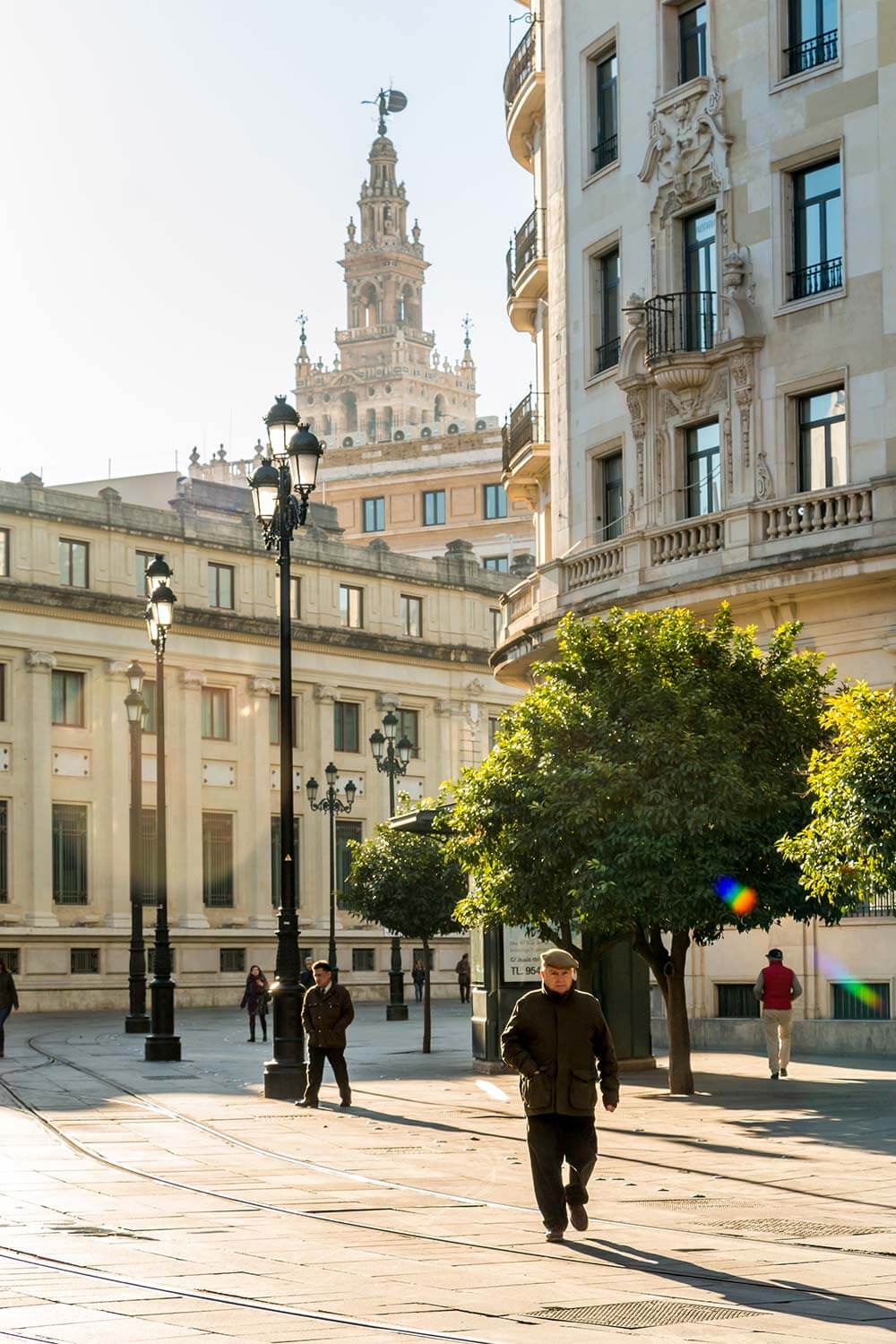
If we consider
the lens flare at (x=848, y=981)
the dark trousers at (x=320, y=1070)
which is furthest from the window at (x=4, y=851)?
the dark trousers at (x=320, y=1070)

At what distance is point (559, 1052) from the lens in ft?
40.5

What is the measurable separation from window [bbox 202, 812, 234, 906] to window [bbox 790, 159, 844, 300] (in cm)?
3784

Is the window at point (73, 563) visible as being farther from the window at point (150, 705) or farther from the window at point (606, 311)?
the window at point (606, 311)

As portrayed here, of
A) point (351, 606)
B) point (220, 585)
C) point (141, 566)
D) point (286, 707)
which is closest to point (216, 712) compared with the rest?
point (220, 585)

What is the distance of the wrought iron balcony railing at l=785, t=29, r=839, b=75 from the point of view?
30.6 m

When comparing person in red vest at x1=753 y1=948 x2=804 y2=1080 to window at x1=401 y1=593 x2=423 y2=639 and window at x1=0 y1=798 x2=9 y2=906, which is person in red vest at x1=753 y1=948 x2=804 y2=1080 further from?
window at x1=401 y1=593 x2=423 y2=639

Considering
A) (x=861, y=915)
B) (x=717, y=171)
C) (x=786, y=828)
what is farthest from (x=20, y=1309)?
(x=717, y=171)

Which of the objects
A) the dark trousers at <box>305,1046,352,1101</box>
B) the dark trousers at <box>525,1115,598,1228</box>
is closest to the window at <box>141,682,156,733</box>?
the dark trousers at <box>305,1046,352,1101</box>

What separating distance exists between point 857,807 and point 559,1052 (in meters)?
6.99

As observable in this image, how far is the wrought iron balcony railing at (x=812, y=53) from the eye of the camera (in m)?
30.6

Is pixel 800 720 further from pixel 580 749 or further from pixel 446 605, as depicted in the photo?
pixel 446 605

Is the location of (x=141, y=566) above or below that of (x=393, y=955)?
above

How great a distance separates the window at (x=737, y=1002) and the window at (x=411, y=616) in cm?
4156

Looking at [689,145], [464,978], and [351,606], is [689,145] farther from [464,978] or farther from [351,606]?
[351,606]
